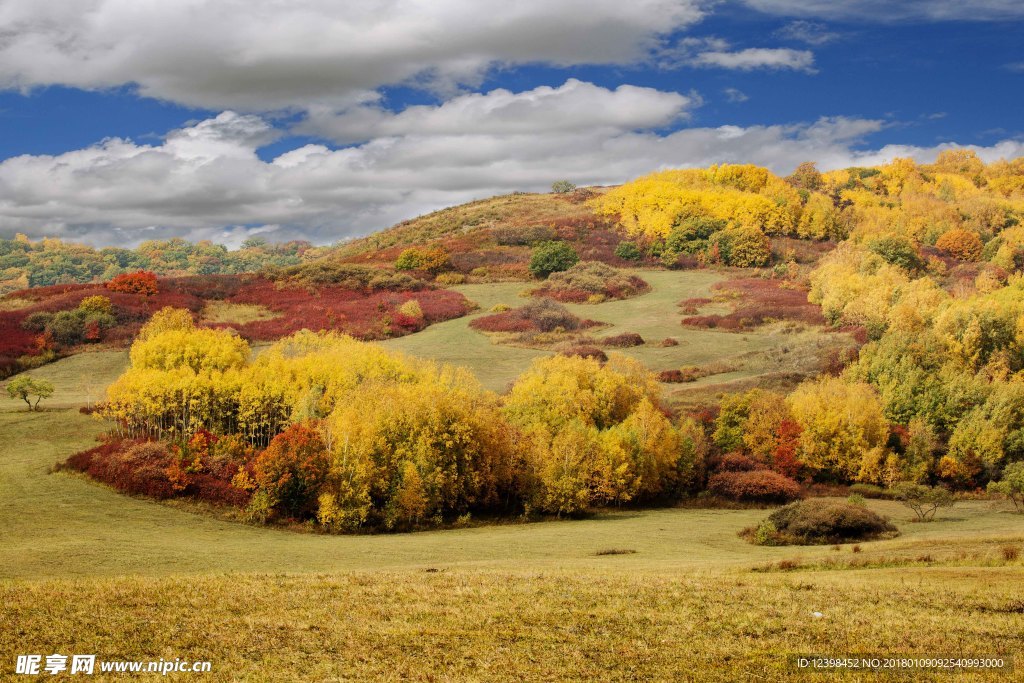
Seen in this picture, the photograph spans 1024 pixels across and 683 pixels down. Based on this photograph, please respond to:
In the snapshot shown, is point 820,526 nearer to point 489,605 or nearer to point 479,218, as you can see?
point 489,605

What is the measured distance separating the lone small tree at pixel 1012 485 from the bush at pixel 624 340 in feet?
118

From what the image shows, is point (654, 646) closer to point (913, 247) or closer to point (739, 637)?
point (739, 637)

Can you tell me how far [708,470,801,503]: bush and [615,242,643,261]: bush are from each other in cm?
8424

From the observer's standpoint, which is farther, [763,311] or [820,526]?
[763,311]

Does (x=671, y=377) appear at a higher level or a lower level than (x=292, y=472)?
higher

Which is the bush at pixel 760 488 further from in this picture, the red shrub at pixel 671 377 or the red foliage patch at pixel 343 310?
the red foliage patch at pixel 343 310

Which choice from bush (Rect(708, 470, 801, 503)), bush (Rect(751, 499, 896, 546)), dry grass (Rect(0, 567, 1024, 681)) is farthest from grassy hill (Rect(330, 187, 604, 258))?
dry grass (Rect(0, 567, 1024, 681))

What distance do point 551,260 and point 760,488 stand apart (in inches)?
2910

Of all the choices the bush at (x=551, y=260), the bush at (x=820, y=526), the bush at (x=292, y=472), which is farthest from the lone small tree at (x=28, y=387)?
the bush at (x=551, y=260)

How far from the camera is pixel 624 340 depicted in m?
82.8

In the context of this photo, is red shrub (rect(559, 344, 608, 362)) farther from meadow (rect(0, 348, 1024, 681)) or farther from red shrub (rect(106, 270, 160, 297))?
red shrub (rect(106, 270, 160, 297))

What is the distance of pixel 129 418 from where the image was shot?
153 feet

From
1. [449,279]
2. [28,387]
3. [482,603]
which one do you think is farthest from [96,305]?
[482,603]

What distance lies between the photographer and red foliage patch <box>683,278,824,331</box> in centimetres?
8925
